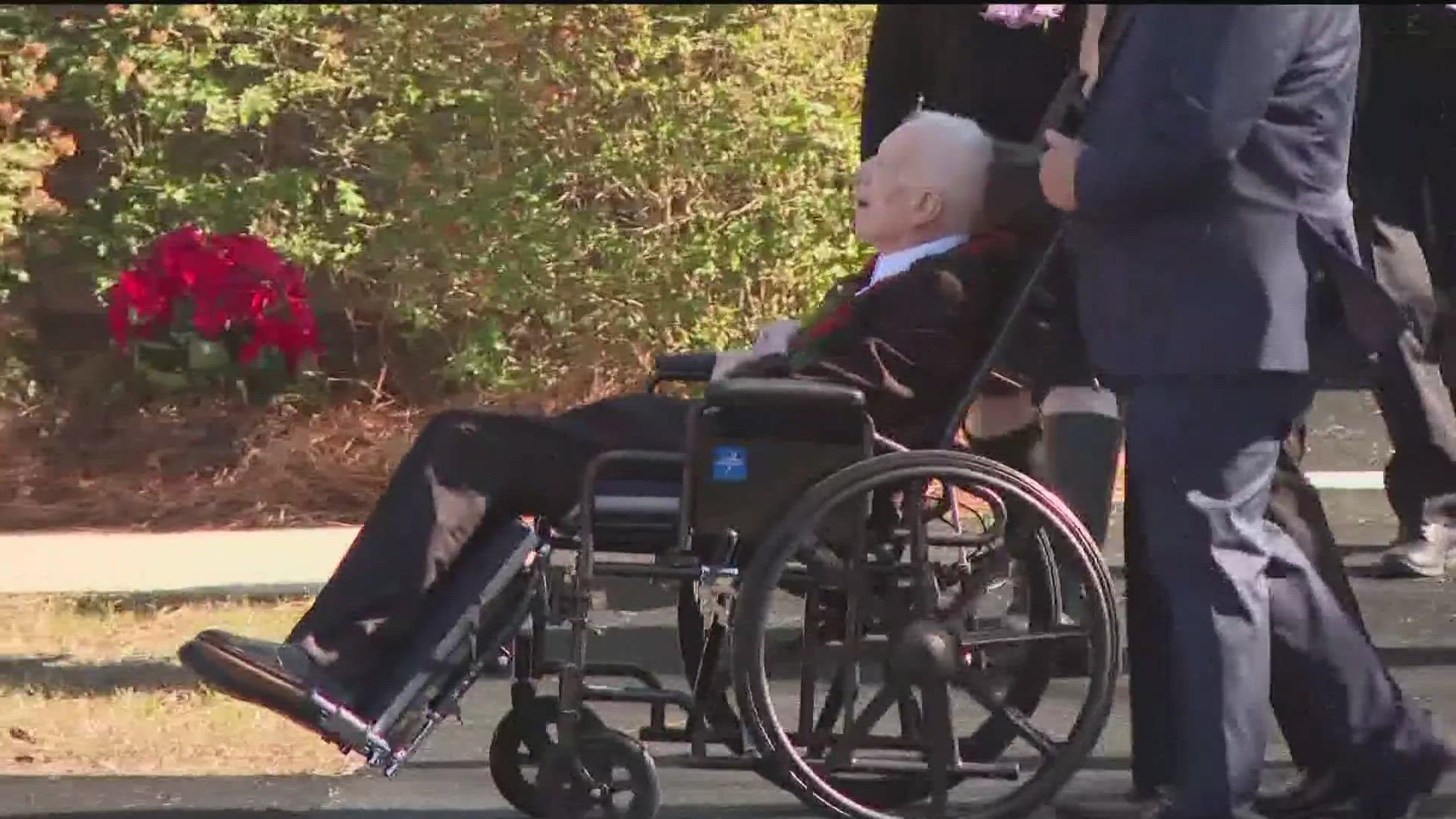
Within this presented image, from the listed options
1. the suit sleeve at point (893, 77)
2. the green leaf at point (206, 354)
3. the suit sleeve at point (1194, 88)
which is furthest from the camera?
the green leaf at point (206, 354)

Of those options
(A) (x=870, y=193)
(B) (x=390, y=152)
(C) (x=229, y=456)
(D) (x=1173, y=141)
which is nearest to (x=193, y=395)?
(C) (x=229, y=456)

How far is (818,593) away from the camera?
3602 millimetres

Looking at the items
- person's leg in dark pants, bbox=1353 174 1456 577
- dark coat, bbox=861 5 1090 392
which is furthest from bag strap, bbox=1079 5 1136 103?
person's leg in dark pants, bbox=1353 174 1456 577

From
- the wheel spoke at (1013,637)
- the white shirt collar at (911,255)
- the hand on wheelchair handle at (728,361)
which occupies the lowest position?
the wheel spoke at (1013,637)

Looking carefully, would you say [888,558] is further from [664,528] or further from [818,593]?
[664,528]

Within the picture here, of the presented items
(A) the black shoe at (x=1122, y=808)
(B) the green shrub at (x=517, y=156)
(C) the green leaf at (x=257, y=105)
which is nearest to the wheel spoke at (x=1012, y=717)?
(A) the black shoe at (x=1122, y=808)

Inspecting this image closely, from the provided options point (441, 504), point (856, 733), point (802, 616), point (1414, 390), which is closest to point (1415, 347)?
point (1414, 390)

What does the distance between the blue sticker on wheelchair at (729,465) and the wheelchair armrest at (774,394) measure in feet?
0.27

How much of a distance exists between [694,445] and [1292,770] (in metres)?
1.35

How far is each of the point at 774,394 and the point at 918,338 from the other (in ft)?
0.97

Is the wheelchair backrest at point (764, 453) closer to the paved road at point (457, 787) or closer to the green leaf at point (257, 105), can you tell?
the paved road at point (457, 787)

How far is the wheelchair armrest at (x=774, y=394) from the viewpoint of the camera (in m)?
3.48

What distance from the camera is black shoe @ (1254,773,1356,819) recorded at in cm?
372

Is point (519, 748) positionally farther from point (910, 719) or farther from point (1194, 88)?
point (1194, 88)
